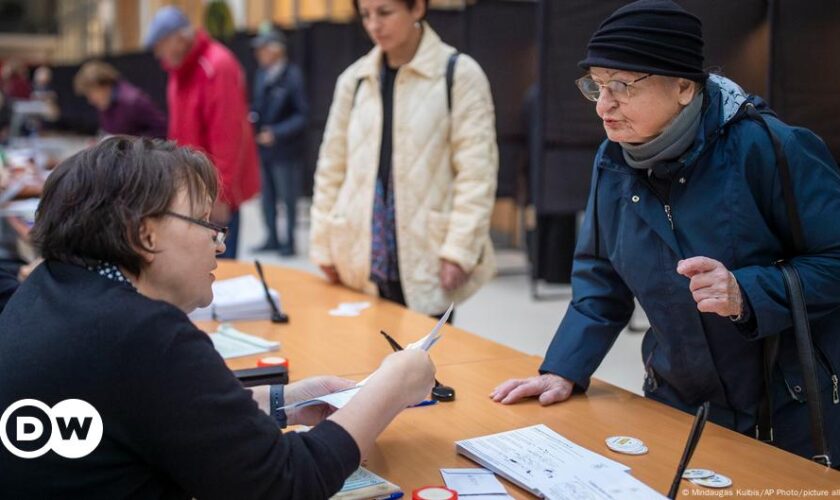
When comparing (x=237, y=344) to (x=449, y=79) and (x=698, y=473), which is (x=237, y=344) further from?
(x=698, y=473)

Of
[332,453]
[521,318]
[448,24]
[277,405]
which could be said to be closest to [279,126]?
[448,24]

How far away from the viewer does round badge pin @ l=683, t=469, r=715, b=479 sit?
146 cm

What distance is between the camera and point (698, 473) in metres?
1.47

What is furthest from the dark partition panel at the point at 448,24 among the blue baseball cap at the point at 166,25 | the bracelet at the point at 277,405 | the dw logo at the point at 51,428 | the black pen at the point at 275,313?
the dw logo at the point at 51,428

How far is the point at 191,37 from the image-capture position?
422 centimetres

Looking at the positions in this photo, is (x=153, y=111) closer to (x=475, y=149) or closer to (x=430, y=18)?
(x=430, y=18)

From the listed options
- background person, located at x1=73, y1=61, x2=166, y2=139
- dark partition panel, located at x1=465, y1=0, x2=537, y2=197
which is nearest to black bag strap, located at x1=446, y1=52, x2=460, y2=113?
background person, located at x1=73, y1=61, x2=166, y2=139

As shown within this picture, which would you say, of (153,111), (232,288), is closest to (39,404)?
(232,288)

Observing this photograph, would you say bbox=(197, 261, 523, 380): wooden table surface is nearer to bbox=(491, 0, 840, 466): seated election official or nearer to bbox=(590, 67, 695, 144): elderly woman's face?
bbox=(491, 0, 840, 466): seated election official

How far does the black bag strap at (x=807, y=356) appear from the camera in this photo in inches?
63.4

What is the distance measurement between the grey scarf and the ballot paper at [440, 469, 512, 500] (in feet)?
2.22

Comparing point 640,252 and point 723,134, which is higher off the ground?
point 723,134

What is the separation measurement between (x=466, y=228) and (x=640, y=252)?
1.08 metres

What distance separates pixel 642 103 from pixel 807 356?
55 centimetres
